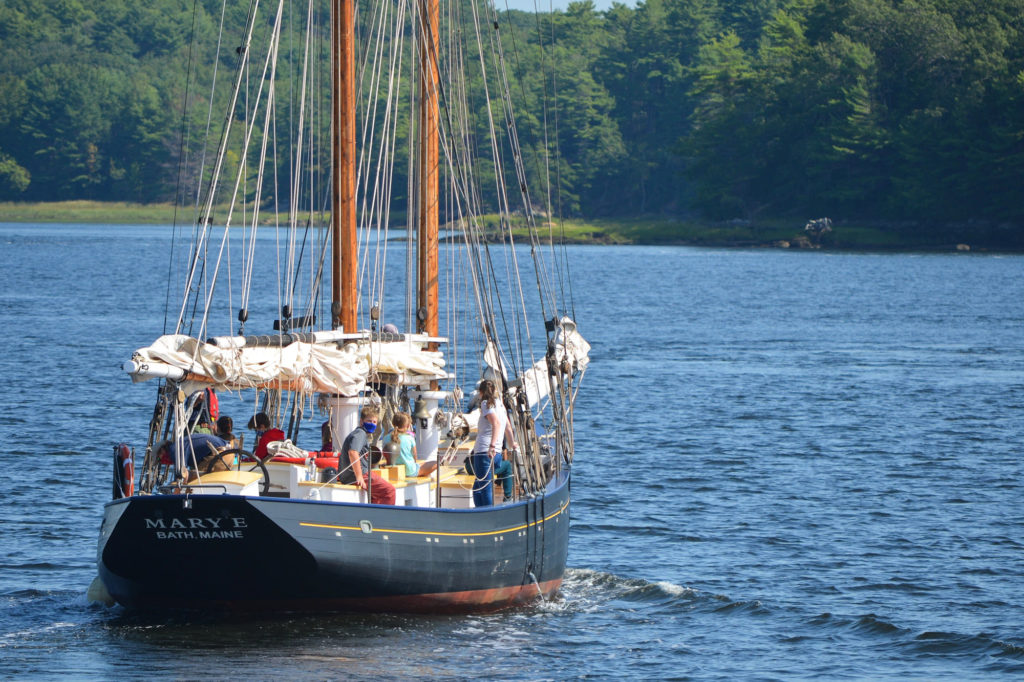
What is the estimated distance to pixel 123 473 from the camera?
Answer: 2200cm

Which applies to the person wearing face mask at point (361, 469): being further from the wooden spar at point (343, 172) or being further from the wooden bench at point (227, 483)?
the wooden spar at point (343, 172)

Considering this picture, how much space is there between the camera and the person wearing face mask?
22.1m

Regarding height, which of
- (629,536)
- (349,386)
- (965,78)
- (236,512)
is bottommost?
(629,536)

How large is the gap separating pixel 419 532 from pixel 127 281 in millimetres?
91284

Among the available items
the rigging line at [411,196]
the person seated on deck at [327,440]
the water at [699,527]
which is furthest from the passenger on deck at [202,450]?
the rigging line at [411,196]

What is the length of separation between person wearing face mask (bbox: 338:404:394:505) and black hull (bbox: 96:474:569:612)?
49cm

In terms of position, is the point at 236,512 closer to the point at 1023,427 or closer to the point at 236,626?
the point at 236,626

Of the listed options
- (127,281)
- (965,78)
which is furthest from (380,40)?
(965,78)

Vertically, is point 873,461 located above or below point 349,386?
below

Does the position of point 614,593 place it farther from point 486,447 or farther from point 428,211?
point 428,211

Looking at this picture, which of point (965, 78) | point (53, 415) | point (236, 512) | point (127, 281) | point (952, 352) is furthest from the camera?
point (965, 78)

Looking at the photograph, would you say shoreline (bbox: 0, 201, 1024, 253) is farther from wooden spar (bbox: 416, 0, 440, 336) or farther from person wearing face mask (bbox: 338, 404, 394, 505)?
person wearing face mask (bbox: 338, 404, 394, 505)

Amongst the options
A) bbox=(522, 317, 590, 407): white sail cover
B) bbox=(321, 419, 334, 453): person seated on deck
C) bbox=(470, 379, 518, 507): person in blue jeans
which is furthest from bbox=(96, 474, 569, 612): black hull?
bbox=(522, 317, 590, 407): white sail cover

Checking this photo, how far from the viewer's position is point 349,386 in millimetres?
22891
